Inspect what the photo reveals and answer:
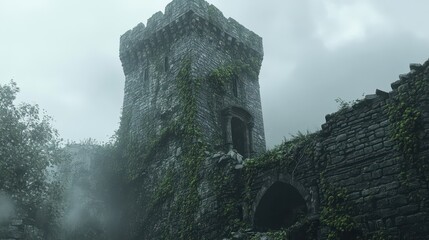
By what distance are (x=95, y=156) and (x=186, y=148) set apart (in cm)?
482

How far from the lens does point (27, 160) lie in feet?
51.4

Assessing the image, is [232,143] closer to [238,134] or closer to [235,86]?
[238,134]

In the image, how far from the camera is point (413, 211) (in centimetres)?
991

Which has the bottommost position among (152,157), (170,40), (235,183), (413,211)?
(413,211)

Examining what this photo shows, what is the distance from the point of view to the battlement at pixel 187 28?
19391mm

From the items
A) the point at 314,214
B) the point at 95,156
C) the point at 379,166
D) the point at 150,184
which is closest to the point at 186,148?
the point at 150,184

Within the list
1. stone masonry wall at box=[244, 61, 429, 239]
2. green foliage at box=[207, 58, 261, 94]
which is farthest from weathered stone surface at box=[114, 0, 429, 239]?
green foliage at box=[207, 58, 261, 94]

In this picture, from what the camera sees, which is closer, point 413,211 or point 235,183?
point 413,211

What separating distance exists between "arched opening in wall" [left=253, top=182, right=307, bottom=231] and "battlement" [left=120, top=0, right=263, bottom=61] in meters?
8.29

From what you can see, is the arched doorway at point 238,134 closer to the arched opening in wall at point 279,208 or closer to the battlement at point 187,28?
the battlement at point 187,28

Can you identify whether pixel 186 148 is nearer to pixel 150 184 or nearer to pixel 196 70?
pixel 150 184

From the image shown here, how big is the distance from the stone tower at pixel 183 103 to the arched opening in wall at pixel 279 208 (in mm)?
1686

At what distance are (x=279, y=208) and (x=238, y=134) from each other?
6.06 metres

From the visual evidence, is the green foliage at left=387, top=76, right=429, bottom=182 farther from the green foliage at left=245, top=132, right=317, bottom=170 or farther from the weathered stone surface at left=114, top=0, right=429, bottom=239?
the green foliage at left=245, top=132, right=317, bottom=170
